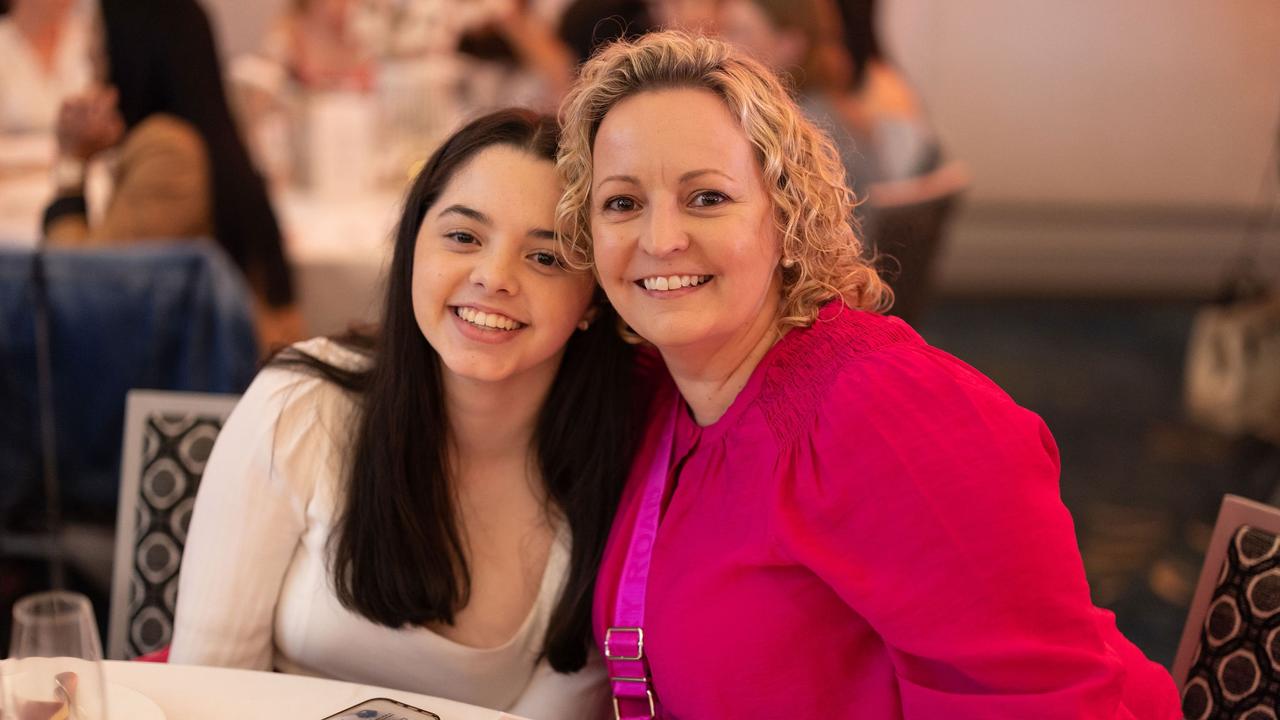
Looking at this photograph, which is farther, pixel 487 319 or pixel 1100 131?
pixel 1100 131

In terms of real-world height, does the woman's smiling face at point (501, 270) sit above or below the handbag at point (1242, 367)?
above

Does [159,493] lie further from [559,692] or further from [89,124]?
[89,124]

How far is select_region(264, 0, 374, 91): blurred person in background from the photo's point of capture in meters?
4.41

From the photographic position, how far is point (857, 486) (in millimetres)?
1311

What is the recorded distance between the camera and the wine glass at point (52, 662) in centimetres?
104

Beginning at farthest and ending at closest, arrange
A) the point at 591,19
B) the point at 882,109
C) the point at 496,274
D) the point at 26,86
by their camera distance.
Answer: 1. the point at 26,86
2. the point at 882,109
3. the point at 591,19
4. the point at 496,274

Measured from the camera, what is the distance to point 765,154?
1455 millimetres

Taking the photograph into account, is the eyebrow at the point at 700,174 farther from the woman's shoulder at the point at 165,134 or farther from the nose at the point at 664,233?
the woman's shoulder at the point at 165,134

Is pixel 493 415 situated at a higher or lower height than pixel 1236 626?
higher

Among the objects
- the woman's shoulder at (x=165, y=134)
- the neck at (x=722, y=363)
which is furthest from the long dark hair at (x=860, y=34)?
the neck at (x=722, y=363)

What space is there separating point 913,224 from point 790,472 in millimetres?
2273

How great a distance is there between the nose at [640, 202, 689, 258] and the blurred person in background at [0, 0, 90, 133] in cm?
396

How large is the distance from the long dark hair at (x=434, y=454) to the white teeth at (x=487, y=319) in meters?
0.13

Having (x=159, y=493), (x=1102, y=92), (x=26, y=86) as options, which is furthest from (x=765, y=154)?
(x=1102, y=92)
